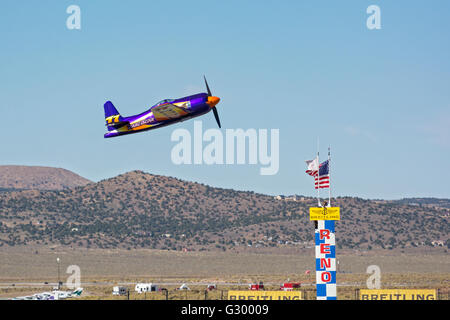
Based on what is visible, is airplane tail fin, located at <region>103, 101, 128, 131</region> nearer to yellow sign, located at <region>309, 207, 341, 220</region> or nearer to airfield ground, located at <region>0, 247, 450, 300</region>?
yellow sign, located at <region>309, 207, 341, 220</region>

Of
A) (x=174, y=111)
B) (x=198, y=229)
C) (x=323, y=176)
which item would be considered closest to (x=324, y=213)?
(x=323, y=176)

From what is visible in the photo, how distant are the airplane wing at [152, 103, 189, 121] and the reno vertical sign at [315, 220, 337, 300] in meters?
21.0

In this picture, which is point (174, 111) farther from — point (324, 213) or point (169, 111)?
point (324, 213)

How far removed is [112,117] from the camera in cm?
6725

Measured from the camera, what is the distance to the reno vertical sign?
40031 mm

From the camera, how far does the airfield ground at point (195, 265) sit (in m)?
111

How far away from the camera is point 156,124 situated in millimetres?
60750

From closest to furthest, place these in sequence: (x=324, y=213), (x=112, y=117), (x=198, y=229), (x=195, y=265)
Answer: (x=324, y=213), (x=112, y=117), (x=195, y=265), (x=198, y=229)

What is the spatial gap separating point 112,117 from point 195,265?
248 feet

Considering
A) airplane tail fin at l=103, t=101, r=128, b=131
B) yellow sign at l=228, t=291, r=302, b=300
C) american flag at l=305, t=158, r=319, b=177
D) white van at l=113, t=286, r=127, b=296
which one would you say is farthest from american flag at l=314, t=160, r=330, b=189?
white van at l=113, t=286, r=127, b=296

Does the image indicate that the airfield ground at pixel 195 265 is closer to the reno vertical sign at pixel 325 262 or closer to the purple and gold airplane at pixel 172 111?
the purple and gold airplane at pixel 172 111

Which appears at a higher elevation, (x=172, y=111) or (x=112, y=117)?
(x=112, y=117)

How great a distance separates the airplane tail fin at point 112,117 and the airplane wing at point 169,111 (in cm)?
416
